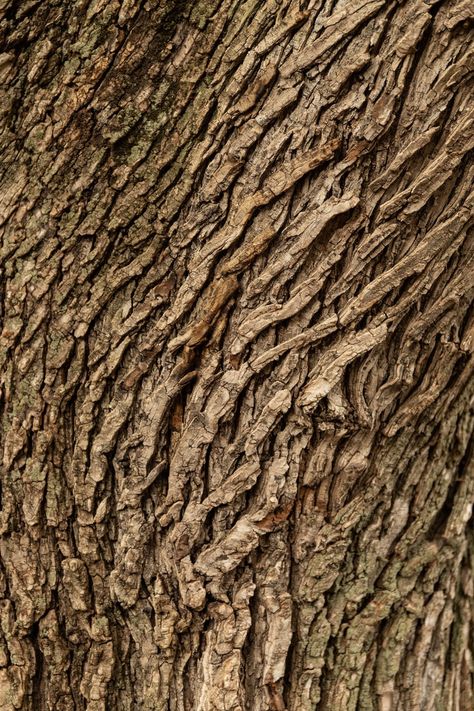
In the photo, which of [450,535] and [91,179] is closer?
[91,179]

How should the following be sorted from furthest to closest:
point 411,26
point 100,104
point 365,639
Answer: point 365,639 < point 100,104 < point 411,26

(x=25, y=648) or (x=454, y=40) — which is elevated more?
(x=454, y=40)

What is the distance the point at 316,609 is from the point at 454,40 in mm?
1499

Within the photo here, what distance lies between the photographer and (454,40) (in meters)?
1.67

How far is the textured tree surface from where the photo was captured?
172 centimetres

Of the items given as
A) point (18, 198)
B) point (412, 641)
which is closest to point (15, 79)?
point (18, 198)

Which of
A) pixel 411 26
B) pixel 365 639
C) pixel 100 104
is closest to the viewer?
pixel 411 26

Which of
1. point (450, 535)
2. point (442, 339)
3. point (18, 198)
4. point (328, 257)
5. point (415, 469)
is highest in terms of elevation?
point (18, 198)

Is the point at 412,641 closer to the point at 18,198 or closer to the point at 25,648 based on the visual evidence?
the point at 25,648

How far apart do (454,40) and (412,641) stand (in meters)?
1.63

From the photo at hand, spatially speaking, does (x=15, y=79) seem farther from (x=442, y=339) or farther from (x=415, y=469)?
(x=415, y=469)

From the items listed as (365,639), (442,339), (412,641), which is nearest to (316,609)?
(365,639)

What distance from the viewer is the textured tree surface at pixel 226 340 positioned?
1.72m

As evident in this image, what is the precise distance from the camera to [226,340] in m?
1.83
